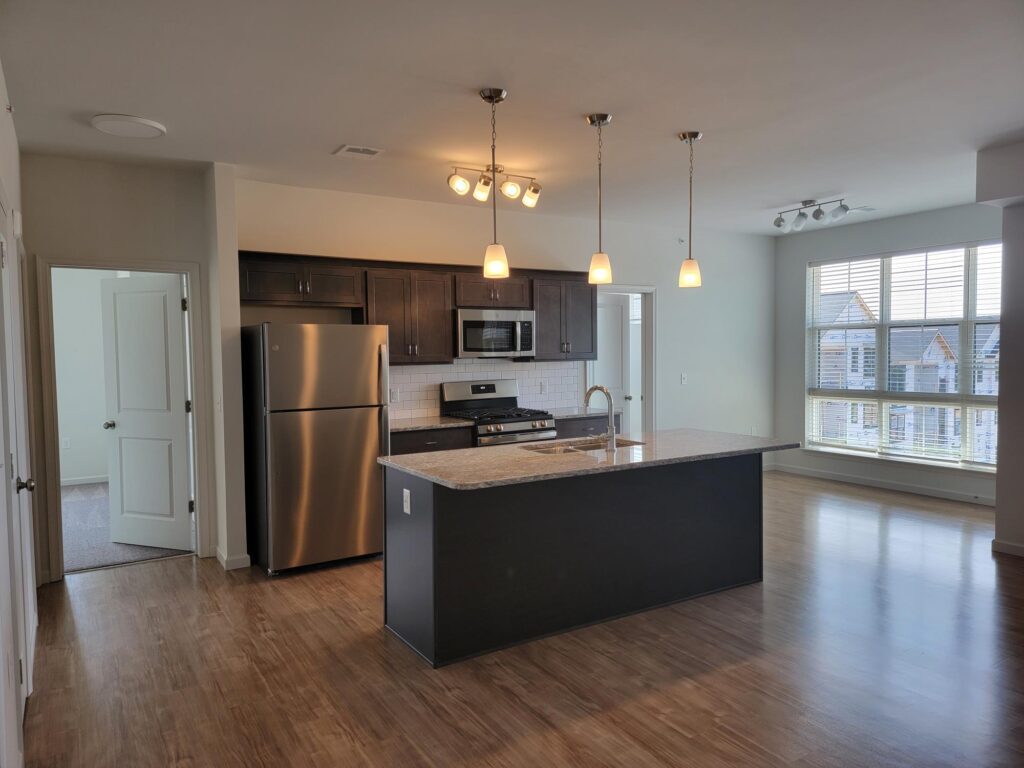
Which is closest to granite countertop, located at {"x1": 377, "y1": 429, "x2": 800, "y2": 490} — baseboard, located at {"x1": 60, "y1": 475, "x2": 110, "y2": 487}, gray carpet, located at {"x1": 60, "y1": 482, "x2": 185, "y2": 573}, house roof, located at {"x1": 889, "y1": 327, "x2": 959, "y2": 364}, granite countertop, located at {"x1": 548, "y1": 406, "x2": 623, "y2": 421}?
granite countertop, located at {"x1": 548, "y1": 406, "x2": 623, "y2": 421}

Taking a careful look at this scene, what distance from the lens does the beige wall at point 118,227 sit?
423cm

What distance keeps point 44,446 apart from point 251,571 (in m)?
1.47

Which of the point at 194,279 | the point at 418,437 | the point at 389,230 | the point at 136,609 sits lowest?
the point at 136,609

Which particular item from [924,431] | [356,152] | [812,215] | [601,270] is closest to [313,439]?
[356,152]

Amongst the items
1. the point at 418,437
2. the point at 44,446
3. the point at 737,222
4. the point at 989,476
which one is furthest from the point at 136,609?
the point at 989,476

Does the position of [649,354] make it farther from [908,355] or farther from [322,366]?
[322,366]

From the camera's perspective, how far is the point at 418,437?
5129mm

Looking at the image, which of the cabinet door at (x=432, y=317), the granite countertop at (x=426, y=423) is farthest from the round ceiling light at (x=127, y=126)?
the granite countertop at (x=426, y=423)

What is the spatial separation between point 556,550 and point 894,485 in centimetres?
491

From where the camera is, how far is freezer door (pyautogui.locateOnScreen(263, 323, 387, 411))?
438 centimetres

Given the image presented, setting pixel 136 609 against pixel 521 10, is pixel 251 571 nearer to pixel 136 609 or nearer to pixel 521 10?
pixel 136 609

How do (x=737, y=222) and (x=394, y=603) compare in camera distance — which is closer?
(x=394, y=603)

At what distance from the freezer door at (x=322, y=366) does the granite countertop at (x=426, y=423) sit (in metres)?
0.43

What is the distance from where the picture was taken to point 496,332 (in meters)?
5.81
